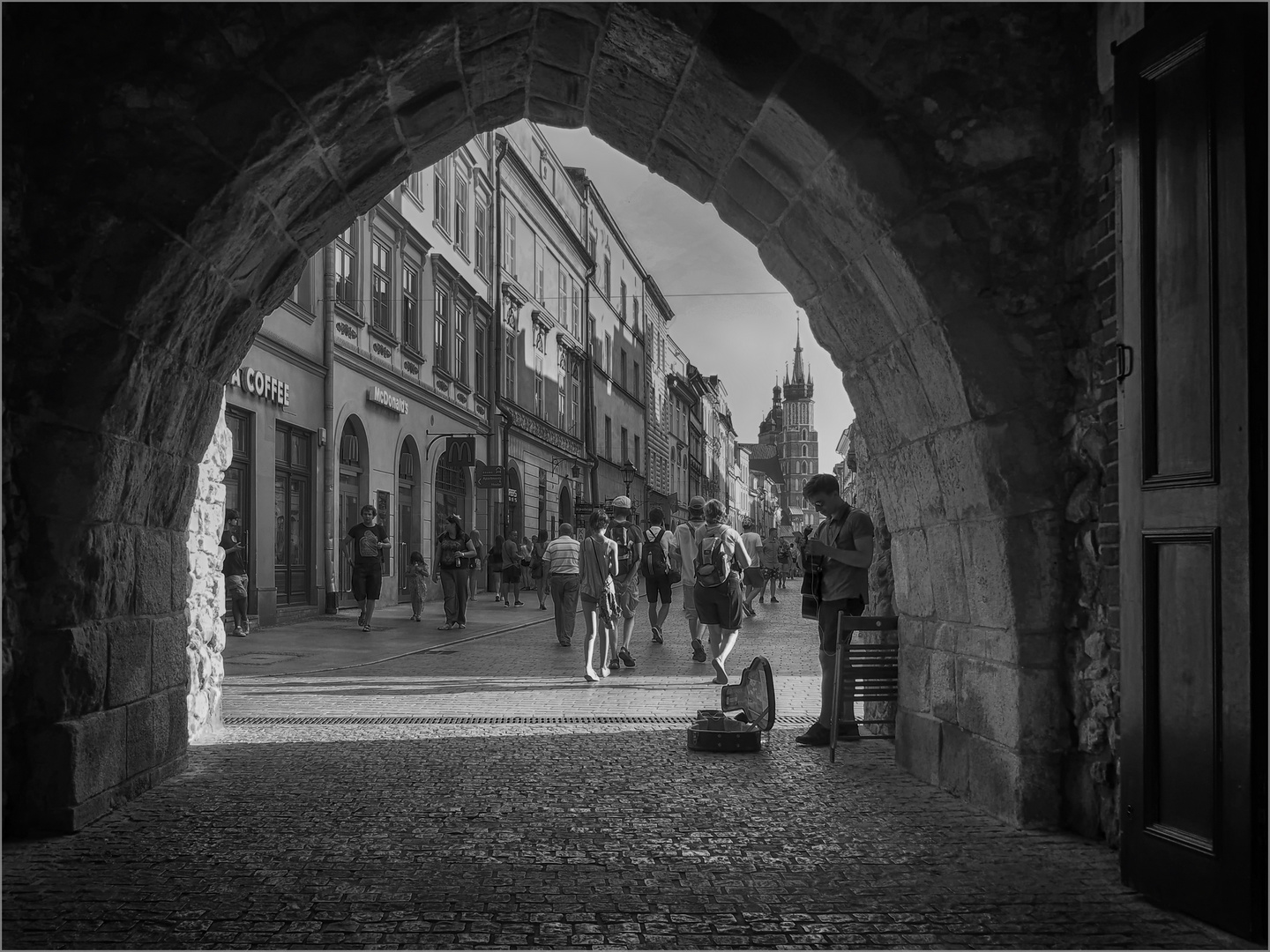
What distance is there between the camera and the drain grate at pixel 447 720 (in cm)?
784

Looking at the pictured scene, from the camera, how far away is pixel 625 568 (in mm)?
13328

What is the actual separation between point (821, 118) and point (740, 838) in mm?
3082

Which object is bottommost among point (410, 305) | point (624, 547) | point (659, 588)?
point (659, 588)

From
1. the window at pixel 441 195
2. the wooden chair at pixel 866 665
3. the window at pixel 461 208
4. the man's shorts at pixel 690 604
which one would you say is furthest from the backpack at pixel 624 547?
the window at pixel 461 208

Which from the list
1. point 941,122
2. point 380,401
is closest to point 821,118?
point 941,122

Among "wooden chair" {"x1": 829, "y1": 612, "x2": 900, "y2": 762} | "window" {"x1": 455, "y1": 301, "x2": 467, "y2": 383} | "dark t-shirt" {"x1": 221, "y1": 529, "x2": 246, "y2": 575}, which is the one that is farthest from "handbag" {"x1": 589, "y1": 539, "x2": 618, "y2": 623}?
"window" {"x1": 455, "y1": 301, "x2": 467, "y2": 383}

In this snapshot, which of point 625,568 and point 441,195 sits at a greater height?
point 441,195

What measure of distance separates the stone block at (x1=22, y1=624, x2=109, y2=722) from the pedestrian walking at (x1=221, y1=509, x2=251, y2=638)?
8.59 m

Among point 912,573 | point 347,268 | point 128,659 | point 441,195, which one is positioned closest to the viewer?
point 128,659

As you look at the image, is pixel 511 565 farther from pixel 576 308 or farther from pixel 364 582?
pixel 576 308

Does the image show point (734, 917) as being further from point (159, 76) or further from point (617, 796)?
point (159, 76)

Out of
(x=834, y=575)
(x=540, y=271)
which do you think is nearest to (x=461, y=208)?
(x=540, y=271)

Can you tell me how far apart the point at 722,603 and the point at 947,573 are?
367 centimetres

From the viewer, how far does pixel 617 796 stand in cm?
554
